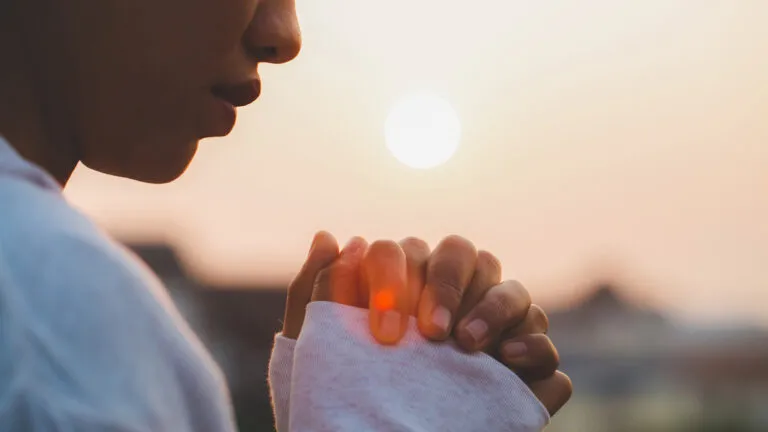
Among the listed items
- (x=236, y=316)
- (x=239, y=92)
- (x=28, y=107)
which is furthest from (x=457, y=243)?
(x=236, y=316)

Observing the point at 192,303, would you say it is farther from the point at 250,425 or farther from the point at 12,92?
the point at 12,92

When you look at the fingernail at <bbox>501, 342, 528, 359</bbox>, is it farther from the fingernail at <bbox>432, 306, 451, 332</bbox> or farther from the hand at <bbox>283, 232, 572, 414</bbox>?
the fingernail at <bbox>432, 306, 451, 332</bbox>

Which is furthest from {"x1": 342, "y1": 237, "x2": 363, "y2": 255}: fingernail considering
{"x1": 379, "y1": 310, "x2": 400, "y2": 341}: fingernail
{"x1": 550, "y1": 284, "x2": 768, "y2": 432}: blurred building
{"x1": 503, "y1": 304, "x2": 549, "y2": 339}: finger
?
{"x1": 550, "y1": 284, "x2": 768, "y2": 432}: blurred building

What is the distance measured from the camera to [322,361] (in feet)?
4.12

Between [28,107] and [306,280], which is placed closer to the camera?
[28,107]

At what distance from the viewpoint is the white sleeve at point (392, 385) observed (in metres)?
1.22

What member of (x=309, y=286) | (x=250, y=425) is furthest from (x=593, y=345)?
(x=309, y=286)

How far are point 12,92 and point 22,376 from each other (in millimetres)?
407

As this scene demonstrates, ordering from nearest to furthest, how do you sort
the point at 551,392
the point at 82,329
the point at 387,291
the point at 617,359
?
1. the point at 82,329
2. the point at 387,291
3. the point at 551,392
4. the point at 617,359

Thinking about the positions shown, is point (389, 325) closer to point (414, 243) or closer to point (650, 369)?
point (414, 243)

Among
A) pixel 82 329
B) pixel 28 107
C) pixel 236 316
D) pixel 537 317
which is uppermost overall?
pixel 28 107

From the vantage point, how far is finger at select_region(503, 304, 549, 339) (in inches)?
55.4

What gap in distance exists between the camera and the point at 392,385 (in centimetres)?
125

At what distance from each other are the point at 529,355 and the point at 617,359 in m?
61.7
